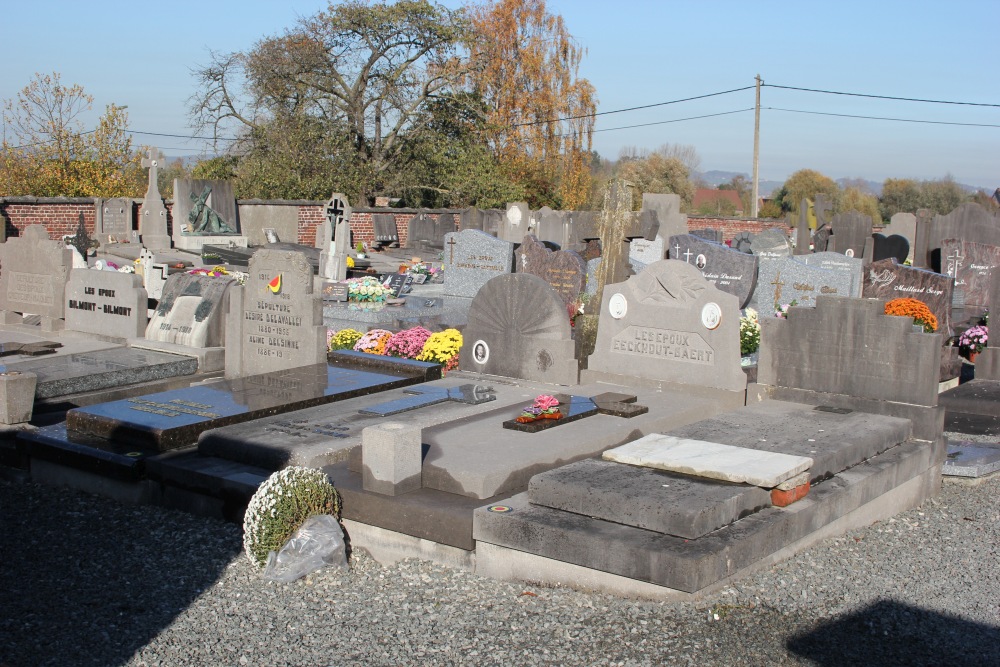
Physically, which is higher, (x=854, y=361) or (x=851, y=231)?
(x=851, y=231)

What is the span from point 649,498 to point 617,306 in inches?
146

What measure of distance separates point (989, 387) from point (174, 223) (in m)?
18.1

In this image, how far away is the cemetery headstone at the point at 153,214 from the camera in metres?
21.6

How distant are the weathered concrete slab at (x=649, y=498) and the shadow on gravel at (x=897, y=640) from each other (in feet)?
2.41

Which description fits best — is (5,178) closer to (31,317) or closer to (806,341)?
(31,317)

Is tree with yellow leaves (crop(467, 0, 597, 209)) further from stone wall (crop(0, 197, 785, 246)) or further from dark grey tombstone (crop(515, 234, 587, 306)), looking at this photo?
dark grey tombstone (crop(515, 234, 587, 306))

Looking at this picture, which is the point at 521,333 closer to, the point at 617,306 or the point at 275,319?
the point at 617,306

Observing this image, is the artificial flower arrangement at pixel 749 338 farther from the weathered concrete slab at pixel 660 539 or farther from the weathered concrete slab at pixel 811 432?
the weathered concrete slab at pixel 660 539

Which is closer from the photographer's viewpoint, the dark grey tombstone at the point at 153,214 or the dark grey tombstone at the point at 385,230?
the dark grey tombstone at the point at 153,214

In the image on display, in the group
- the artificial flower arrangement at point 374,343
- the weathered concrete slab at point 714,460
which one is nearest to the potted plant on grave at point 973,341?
the weathered concrete slab at point 714,460

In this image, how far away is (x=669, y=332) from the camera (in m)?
8.27

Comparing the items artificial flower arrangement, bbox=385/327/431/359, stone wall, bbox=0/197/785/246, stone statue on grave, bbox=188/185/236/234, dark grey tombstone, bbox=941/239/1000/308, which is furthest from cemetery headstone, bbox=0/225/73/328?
dark grey tombstone, bbox=941/239/1000/308

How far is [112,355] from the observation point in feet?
33.3

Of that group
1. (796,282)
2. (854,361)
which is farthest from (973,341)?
(854,361)
